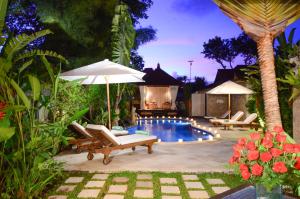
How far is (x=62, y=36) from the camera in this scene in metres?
17.8

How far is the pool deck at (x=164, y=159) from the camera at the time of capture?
23.5 feet

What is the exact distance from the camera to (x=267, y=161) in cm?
297

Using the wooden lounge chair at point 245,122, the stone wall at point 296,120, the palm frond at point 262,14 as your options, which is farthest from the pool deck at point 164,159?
the wooden lounge chair at point 245,122

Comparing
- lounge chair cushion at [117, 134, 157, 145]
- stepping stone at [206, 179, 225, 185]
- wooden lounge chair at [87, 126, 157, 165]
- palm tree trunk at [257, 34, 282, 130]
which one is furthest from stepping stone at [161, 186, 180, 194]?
lounge chair cushion at [117, 134, 157, 145]

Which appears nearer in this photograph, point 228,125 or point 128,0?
point 228,125

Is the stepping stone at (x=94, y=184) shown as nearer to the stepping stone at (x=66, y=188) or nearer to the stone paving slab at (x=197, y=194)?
the stepping stone at (x=66, y=188)

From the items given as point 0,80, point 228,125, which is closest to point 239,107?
point 228,125

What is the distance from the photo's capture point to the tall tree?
4910 millimetres

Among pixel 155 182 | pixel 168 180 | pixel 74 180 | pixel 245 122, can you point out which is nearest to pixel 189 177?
pixel 168 180

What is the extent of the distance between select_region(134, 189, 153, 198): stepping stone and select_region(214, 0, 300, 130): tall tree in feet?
6.98

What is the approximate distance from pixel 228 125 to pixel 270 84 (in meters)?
10.5

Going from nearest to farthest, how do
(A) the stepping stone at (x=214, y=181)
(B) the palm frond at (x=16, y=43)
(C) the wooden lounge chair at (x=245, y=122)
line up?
1. (B) the palm frond at (x=16, y=43)
2. (A) the stepping stone at (x=214, y=181)
3. (C) the wooden lounge chair at (x=245, y=122)

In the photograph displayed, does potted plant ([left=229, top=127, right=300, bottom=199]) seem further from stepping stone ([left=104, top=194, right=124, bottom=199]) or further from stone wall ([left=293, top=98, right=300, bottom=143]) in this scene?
stone wall ([left=293, top=98, right=300, bottom=143])

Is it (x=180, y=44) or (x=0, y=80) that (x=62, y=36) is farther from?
(x=180, y=44)
